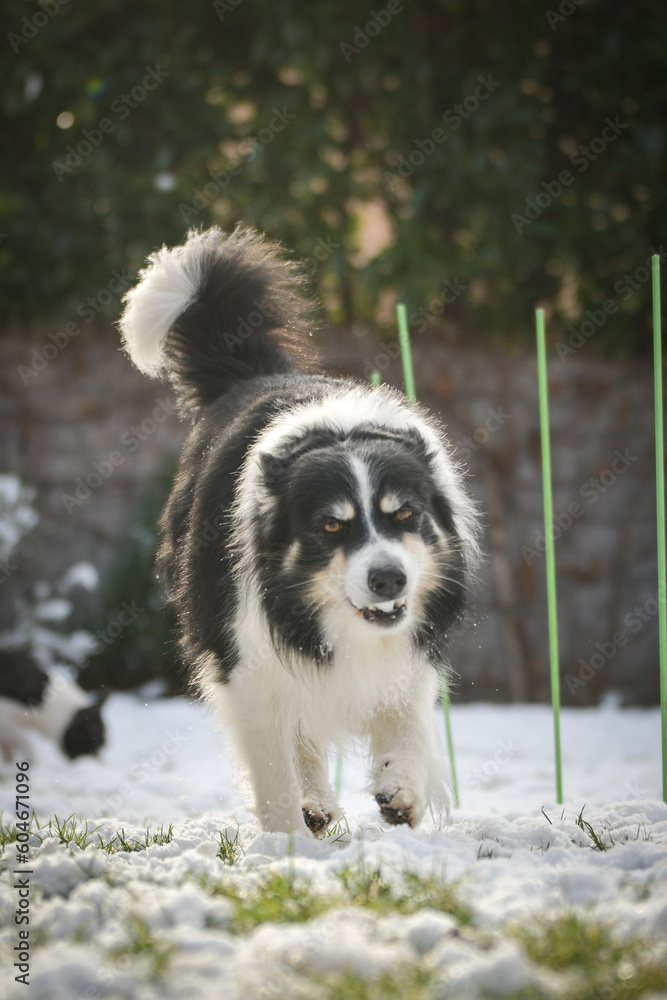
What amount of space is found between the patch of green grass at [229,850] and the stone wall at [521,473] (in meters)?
3.98

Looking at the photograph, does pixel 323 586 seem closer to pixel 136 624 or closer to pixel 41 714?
pixel 41 714

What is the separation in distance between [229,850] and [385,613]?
815 mm

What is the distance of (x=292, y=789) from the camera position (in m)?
2.84

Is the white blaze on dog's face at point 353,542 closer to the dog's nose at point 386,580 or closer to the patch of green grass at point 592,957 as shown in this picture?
the dog's nose at point 386,580

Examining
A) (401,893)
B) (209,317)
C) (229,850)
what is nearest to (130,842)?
(229,850)

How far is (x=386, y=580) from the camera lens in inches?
99.9

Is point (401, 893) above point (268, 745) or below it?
Result: below

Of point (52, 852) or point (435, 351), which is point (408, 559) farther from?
point (435, 351)

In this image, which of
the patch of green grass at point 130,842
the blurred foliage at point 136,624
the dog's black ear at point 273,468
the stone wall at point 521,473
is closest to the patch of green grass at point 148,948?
the patch of green grass at point 130,842

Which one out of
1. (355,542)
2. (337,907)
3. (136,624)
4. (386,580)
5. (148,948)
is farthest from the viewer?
(136,624)

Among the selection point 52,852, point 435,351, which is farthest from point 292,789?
point 435,351

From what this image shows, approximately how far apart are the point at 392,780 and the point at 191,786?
1.95 meters

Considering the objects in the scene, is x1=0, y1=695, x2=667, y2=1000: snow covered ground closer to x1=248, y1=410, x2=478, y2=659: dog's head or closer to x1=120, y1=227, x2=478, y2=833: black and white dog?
x1=120, y1=227, x2=478, y2=833: black and white dog

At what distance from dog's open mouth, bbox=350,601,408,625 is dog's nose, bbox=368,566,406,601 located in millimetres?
99
